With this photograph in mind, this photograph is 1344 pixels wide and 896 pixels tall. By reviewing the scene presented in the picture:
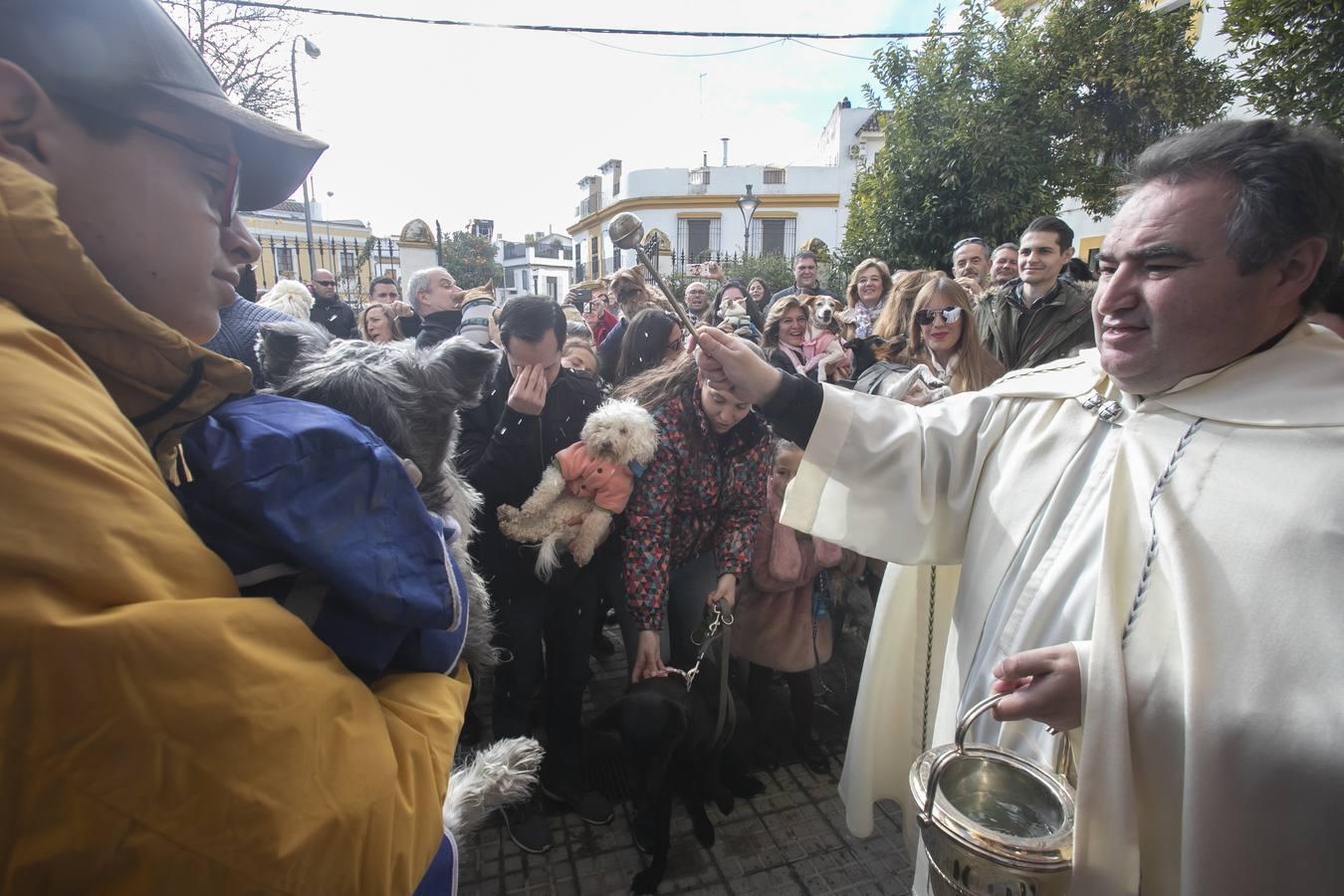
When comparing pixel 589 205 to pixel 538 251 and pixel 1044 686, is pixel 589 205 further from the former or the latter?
pixel 1044 686

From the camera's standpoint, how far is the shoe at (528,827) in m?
2.68

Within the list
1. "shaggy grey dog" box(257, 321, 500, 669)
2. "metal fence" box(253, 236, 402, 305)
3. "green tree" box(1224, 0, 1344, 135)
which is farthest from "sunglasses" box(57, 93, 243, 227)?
"metal fence" box(253, 236, 402, 305)

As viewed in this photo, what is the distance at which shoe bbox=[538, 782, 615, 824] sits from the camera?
2.83 m

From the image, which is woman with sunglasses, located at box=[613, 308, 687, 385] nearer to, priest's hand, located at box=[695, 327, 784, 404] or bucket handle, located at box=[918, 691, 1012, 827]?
priest's hand, located at box=[695, 327, 784, 404]

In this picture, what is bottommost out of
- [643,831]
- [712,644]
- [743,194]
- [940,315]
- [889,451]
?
[643,831]

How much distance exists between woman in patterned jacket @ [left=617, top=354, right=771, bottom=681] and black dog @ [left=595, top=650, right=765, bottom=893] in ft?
0.87

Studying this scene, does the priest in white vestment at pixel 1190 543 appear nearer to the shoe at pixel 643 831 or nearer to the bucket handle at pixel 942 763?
the bucket handle at pixel 942 763

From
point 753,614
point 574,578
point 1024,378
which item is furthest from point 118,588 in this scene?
point 753,614

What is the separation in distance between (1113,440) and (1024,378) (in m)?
0.40

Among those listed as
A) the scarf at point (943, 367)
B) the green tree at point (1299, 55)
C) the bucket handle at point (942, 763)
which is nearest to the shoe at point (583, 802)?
the bucket handle at point (942, 763)

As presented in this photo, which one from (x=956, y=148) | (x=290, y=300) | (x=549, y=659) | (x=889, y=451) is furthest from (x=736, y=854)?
(x=956, y=148)

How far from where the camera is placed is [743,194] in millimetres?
38719

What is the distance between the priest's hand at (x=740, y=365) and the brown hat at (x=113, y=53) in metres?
1.22

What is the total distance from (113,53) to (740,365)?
1.46m
